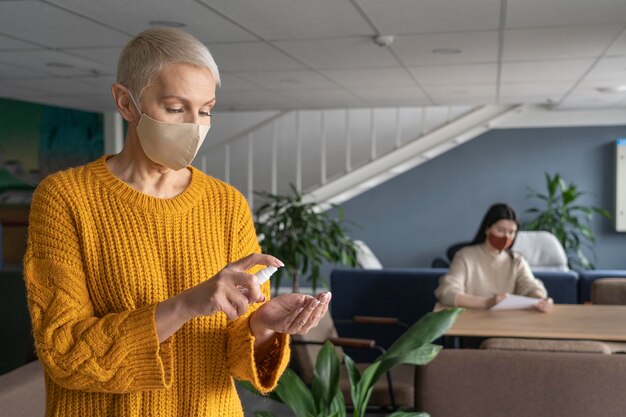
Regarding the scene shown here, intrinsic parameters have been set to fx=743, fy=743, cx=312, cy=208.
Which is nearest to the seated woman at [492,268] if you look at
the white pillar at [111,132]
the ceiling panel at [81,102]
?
the ceiling panel at [81,102]

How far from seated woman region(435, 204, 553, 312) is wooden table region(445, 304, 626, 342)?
0.97 ft

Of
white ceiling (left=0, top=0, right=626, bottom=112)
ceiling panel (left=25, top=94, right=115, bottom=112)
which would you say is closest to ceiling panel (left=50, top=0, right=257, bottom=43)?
white ceiling (left=0, top=0, right=626, bottom=112)

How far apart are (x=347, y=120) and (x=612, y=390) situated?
665 centimetres

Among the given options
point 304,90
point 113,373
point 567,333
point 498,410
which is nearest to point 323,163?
point 304,90

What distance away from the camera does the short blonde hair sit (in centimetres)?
107

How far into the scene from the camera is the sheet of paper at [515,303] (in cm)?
399

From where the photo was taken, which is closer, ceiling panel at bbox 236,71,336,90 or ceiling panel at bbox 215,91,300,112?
ceiling panel at bbox 236,71,336,90

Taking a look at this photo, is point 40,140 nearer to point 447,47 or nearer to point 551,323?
point 447,47

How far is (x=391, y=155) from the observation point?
843 centimetres

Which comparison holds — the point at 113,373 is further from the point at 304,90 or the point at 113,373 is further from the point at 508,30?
the point at 304,90

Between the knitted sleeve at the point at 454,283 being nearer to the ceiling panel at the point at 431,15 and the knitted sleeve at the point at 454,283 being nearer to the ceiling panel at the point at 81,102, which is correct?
the ceiling panel at the point at 431,15

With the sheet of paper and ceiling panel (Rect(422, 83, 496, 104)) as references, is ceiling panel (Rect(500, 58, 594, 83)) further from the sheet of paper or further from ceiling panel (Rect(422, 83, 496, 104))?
the sheet of paper

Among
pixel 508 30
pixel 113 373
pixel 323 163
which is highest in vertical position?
pixel 508 30

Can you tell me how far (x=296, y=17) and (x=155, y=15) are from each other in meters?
0.72
